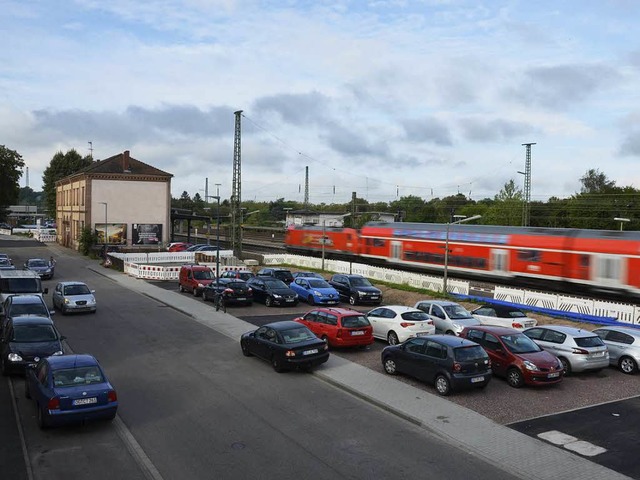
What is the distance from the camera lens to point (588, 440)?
11.3 meters

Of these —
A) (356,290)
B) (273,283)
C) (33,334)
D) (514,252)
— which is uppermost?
(514,252)

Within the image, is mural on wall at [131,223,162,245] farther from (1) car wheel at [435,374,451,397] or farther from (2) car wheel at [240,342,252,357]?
(1) car wheel at [435,374,451,397]

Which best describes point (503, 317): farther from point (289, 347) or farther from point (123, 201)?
point (123, 201)

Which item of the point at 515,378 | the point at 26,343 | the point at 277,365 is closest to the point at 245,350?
the point at 277,365

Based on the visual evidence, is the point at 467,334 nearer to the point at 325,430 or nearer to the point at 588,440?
the point at 588,440

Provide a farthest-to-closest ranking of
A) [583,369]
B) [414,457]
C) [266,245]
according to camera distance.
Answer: [266,245]
[583,369]
[414,457]

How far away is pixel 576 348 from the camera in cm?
1608

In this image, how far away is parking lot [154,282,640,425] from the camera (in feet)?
42.5

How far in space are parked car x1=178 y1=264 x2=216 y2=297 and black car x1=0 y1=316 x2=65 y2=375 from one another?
1455 cm

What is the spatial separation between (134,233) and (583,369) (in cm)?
5573

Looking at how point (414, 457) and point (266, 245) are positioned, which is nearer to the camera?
point (414, 457)

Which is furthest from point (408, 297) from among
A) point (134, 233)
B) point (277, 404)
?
point (134, 233)

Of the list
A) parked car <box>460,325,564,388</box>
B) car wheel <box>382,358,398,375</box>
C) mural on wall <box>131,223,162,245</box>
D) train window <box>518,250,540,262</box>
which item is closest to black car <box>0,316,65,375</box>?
car wheel <box>382,358,398,375</box>

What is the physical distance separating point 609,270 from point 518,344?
17094mm
